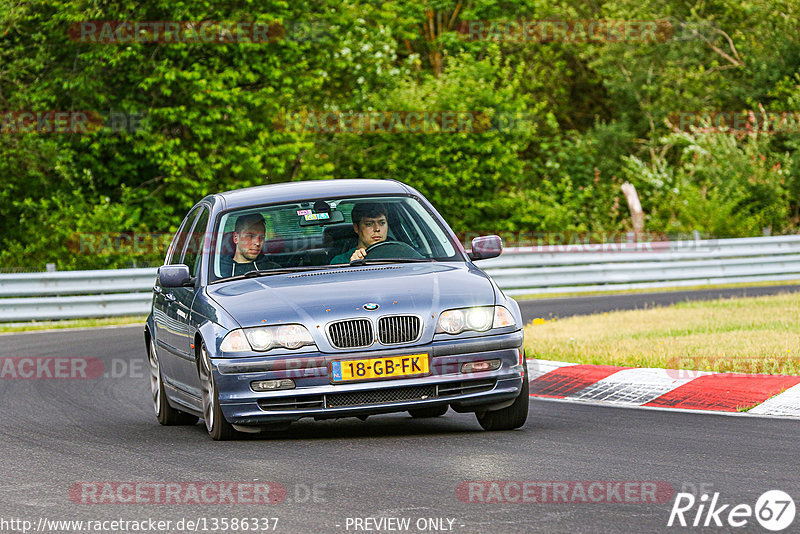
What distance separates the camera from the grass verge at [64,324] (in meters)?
22.1

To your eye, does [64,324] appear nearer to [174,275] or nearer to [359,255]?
[174,275]

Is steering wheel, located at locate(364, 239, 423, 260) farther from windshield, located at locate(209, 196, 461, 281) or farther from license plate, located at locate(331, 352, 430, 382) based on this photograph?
license plate, located at locate(331, 352, 430, 382)

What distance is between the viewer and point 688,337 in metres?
13.6

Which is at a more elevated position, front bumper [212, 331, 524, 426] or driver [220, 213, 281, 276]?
driver [220, 213, 281, 276]

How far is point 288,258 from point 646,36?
35397 millimetres

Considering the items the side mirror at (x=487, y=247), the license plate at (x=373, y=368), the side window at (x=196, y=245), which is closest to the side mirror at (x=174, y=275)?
the side window at (x=196, y=245)

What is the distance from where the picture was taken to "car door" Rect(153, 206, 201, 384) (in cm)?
960

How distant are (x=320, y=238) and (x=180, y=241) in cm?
178

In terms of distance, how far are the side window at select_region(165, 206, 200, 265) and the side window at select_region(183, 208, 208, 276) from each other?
239mm

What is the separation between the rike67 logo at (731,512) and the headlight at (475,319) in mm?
2371

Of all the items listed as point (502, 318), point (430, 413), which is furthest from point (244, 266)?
point (502, 318)

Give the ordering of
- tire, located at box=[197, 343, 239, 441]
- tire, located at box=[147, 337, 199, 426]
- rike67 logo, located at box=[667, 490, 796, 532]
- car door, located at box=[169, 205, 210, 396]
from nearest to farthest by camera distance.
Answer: rike67 logo, located at box=[667, 490, 796, 532] < tire, located at box=[197, 343, 239, 441] < car door, located at box=[169, 205, 210, 396] < tire, located at box=[147, 337, 199, 426]

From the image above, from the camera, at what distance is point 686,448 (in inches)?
299

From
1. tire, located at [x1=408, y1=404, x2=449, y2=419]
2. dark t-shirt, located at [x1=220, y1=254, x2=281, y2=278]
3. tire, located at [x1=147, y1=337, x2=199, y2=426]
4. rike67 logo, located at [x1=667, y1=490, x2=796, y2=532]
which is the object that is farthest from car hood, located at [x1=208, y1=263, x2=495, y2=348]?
rike67 logo, located at [x1=667, y1=490, x2=796, y2=532]
